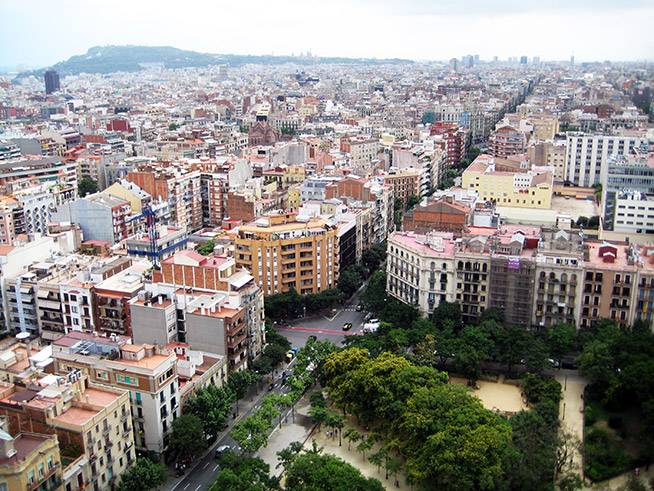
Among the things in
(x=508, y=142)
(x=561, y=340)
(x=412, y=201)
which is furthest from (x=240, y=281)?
(x=508, y=142)

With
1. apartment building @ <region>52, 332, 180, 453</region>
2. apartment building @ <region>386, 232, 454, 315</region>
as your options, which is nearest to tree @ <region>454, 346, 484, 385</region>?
apartment building @ <region>386, 232, 454, 315</region>

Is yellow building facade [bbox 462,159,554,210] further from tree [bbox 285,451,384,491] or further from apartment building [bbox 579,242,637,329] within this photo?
tree [bbox 285,451,384,491]

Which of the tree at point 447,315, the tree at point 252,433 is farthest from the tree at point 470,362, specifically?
the tree at point 252,433

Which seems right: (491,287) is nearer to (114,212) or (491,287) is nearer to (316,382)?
(316,382)

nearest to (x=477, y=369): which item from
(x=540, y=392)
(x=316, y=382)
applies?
(x=540, y=392)

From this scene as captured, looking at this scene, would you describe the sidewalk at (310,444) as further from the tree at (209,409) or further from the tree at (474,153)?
the tree at (474,153)

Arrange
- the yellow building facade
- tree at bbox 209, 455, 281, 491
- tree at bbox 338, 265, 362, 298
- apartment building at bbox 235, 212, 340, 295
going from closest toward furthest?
1. tree at bbox 209, 455, 281, 491
2. apartment building at bbox 235, 212, 340, 295
3. tree at bbox 338, 265, 362, 298
4. the yellow building facade
